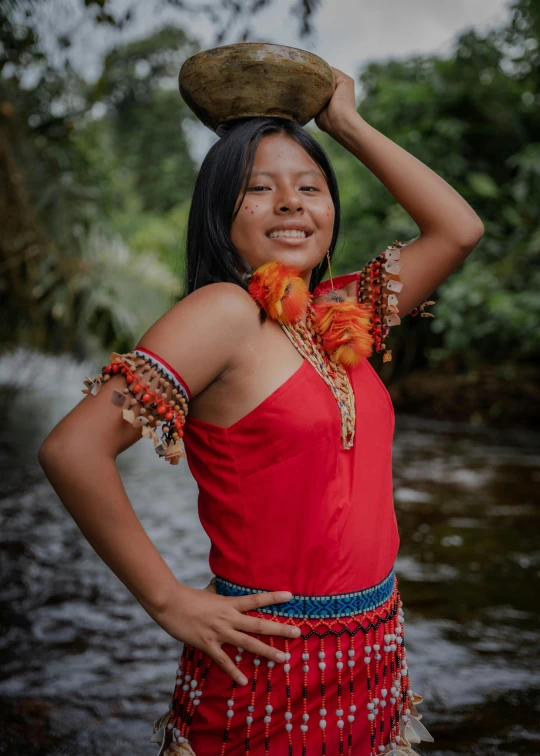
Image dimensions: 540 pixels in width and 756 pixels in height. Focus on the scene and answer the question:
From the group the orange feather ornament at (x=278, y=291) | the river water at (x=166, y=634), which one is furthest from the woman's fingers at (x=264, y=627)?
the river water at (x=166, y=634)

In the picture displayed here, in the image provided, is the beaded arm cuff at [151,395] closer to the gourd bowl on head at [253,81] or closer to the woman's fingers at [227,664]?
the woman's fingers at [227,664]

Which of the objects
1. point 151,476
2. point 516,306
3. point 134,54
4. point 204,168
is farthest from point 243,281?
point 134,54

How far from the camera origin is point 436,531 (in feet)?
16.5

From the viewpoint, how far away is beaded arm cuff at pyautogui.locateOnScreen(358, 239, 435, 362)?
1.63 metres

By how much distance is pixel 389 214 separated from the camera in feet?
32.3

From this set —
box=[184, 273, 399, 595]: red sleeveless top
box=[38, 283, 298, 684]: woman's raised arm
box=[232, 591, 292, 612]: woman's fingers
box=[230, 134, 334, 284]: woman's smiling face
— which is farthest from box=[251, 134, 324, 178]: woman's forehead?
box=[232, 591, 292, 612]: woman's fingers

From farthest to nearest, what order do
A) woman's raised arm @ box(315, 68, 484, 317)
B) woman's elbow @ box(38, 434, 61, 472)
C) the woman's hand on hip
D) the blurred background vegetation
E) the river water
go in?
the blurred background vegetation, the river water, woman's raised arm @ box(315, 68, 484, 317), the woman's hand on hip, woman's elbow @ box(38, 434, 61, 472)

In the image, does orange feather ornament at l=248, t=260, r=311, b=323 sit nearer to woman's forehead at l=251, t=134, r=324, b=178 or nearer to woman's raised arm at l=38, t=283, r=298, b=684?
woman's raised arm at l=38, t=283, r=298, b=684

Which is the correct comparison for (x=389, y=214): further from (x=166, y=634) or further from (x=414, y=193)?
(x=414, y=193)

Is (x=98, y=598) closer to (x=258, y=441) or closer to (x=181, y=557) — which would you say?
(x=181, y=557)

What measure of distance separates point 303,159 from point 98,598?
2.87 metres

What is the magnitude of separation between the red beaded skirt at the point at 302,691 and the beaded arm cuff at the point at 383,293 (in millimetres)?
530

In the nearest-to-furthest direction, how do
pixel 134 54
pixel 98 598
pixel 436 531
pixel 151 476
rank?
1. pixel 98 598
2. pixel 436 531
3. pixel 151 476
4. pixel 134 54

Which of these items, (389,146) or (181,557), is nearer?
(389,146)
